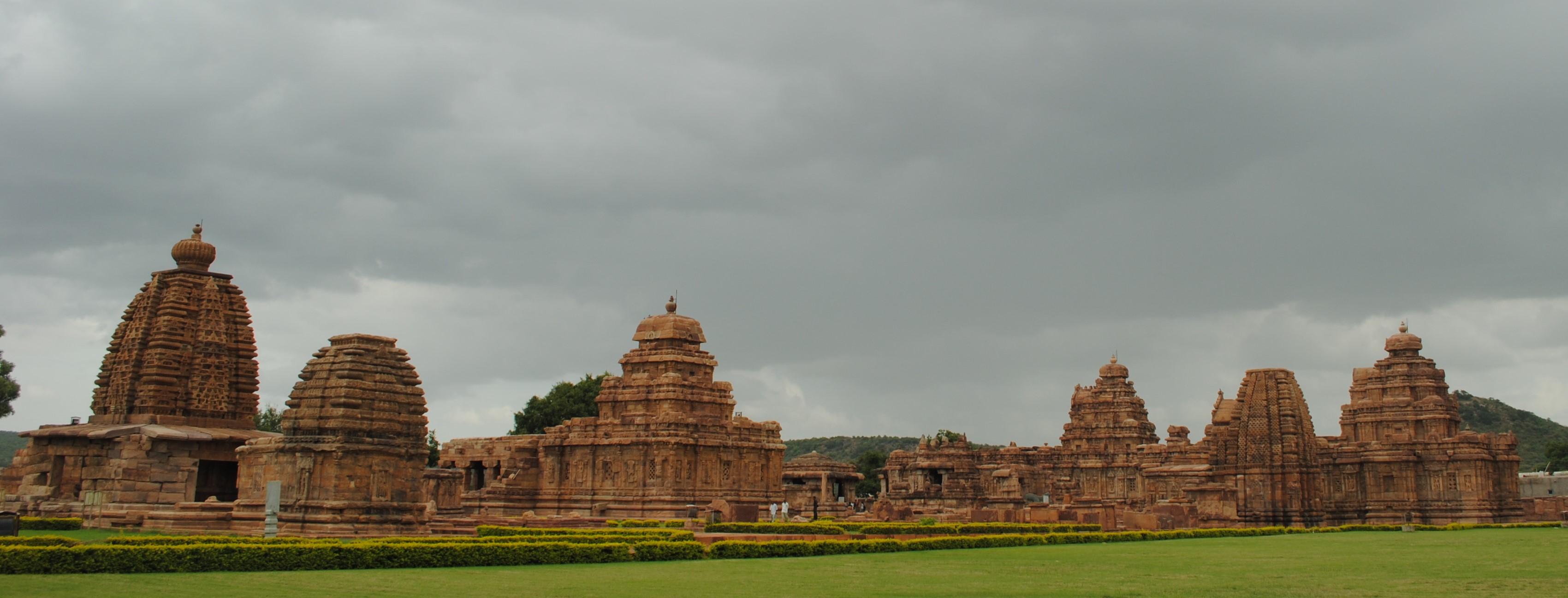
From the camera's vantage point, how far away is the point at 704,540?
2919cm

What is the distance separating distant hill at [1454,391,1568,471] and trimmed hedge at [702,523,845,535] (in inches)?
4434

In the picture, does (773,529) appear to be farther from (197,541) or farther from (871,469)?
(871,469)

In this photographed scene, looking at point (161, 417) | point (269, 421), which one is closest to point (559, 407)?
point (269, 421)

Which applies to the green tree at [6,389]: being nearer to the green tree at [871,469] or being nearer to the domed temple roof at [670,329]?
the domed temple roof at [670,329]

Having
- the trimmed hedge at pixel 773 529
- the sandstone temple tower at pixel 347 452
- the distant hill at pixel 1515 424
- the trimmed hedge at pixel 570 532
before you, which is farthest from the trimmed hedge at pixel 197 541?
the distant hill at pixel 1515 424

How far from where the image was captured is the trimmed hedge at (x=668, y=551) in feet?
76.9

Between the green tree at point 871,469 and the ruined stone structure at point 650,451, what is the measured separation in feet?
178

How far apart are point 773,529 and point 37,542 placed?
1910 cm

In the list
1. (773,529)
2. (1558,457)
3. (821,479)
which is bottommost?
(773,529)

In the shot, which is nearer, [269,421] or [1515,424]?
[269,421]

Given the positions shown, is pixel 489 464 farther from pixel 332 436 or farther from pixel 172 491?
pixel 332 436

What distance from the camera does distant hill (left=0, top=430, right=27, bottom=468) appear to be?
496 feet

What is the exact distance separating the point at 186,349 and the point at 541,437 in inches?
704

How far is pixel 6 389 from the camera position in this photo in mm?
59281
